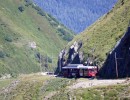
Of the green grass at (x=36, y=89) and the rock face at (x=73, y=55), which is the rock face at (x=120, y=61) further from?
the rock face at (x=73, y=55)

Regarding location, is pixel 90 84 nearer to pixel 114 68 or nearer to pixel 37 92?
A: pixel 114 68

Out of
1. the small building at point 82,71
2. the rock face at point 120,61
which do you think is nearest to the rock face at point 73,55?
the small building at point 82,71

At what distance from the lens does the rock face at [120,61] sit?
104856 millimetres

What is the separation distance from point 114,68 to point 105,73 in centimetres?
702

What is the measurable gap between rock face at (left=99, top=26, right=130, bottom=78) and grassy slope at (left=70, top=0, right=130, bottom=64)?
1310 centimetres

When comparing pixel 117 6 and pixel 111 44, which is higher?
pixel 117 6

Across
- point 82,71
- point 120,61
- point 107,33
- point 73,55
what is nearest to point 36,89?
point 82,71

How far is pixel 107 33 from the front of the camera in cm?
14838

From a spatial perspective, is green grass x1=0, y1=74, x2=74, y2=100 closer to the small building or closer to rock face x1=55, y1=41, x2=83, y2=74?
the small building

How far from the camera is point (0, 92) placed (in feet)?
470

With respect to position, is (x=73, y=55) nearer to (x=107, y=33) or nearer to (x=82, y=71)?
(x=107, y=33)

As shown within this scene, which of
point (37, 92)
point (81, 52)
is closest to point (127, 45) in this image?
point (37, 92)

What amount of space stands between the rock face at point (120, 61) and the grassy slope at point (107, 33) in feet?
43.0

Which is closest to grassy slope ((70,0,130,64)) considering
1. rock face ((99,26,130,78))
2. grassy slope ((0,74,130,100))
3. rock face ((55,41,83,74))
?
rock face ((55,41,83,74))
